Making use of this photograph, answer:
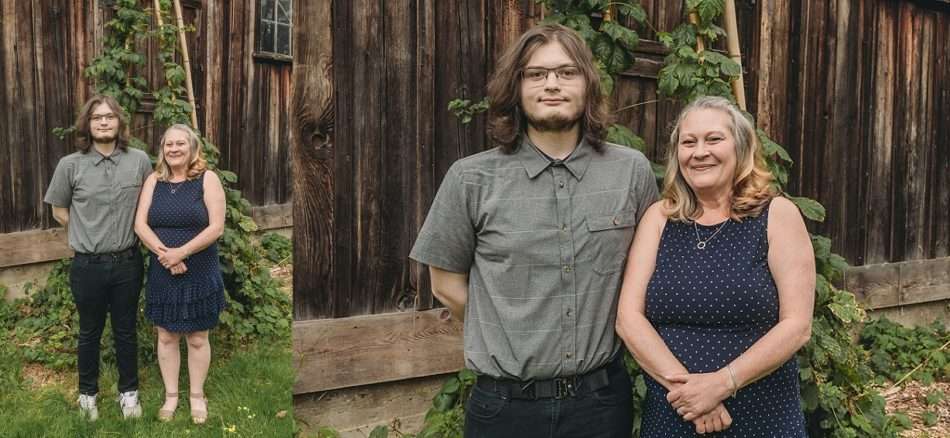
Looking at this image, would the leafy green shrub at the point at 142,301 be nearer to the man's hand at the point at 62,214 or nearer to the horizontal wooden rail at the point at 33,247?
the horizontal wooden rail at the point at 33,247

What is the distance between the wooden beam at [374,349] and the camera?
Answer: 4152mm

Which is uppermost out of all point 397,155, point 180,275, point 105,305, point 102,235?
point 397,155

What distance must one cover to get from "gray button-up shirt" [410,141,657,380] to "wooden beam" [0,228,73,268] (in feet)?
20.6

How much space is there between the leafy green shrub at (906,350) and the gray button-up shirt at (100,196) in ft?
15.4

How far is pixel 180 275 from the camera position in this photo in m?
5.22

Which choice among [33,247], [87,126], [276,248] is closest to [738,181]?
[87,126]

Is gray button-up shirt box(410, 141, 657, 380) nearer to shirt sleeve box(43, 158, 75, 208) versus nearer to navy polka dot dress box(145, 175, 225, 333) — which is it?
navy polka dot dress box(145, 175, 225, 333)

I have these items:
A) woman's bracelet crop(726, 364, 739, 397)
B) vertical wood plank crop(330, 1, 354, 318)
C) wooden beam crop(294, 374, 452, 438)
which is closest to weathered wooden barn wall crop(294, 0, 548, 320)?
vertical wood plank crop(330, 1, 354, 318)

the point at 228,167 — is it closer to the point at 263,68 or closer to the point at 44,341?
the point at 263,68

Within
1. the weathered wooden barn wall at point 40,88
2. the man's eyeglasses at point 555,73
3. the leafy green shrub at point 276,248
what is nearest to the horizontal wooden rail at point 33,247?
the weathered wooden barn wall at point 40,88

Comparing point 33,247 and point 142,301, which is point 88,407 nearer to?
point 142,301

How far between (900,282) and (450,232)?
462 cm

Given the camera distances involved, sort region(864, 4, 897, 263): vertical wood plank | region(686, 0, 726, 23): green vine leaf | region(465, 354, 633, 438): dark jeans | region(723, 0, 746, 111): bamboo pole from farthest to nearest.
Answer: region(864, 4, 897, 263): vertical wood plank
region(723, 0, 746, 111): bamboo pole
region(686, 0, 726, 23): green vine leaf
region(465, 354, 633, 438): dark jeans

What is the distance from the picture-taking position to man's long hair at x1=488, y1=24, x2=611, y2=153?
2598 mm
